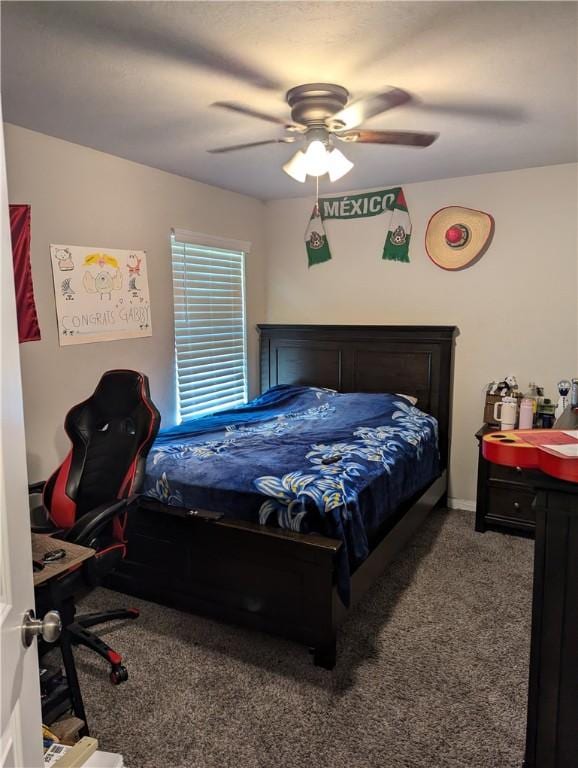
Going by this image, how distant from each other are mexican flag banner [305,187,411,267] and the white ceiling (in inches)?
38.2

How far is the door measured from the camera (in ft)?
2.75

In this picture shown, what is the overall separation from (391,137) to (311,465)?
1.57m

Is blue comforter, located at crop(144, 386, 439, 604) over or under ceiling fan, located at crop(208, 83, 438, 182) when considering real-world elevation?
under

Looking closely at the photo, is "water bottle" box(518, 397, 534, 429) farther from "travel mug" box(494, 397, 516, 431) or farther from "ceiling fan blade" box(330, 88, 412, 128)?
"ceiling fan blade" box(330, 88, 412, 128)

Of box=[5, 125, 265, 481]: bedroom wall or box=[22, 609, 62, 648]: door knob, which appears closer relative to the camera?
box=[22, 609, 62, 648]: door knob

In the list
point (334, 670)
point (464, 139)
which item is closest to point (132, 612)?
point (334, 670)

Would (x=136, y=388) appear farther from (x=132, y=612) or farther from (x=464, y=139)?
(x=464, y=139)

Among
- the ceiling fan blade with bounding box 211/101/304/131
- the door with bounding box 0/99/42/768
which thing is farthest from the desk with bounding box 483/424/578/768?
the ceiling fan blade with bounding box 211/101/304/131

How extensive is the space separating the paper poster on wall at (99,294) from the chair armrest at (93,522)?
3.70 ft

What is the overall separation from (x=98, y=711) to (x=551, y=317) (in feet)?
11.3

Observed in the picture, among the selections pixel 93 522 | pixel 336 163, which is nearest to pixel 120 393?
pixel 93 522

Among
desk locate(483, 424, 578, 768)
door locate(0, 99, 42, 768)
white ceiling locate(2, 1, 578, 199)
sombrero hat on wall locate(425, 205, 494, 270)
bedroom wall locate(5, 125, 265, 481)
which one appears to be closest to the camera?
door locate(0, 99, 42, 768)

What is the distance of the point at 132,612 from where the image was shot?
259cm

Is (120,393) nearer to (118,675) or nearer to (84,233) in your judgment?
(84,233)
